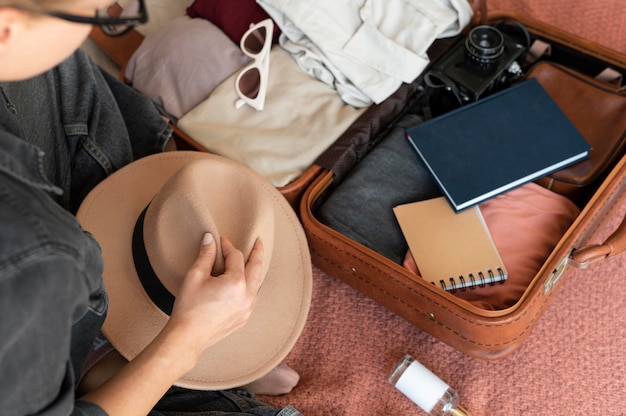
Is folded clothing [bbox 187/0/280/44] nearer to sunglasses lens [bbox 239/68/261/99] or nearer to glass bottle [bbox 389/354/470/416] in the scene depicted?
sunglasses lens [bbox 239/68/261/99]

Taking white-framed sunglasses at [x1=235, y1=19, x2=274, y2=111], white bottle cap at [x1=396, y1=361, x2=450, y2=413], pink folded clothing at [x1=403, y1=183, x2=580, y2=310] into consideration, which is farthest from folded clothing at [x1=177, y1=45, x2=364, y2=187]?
white bottle cap at [x1=396, y1=361, x2=450, y2=413]

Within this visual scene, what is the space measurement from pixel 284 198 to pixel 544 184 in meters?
0.46

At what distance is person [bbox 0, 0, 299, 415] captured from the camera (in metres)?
0.49

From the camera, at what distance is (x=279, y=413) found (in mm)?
837

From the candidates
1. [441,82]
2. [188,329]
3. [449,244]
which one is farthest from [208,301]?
[441,82]

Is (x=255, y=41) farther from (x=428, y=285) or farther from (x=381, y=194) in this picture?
(x=428, y=285)

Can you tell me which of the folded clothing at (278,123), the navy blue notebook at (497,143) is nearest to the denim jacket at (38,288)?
the folded clothing at (278,123)

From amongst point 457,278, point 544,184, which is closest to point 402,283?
point 457,278

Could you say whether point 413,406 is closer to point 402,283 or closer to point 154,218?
point 402,283

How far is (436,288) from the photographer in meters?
0.93

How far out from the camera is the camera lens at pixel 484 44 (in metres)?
1.14

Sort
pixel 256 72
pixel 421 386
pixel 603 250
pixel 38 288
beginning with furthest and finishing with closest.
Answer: pixel 256 72 < pixel 421 386 < pixel 603 250 < pixel 38 288

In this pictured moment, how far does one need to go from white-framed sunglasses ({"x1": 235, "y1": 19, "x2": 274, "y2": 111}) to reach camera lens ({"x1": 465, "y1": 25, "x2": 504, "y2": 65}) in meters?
0.37

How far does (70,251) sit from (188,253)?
251mm
